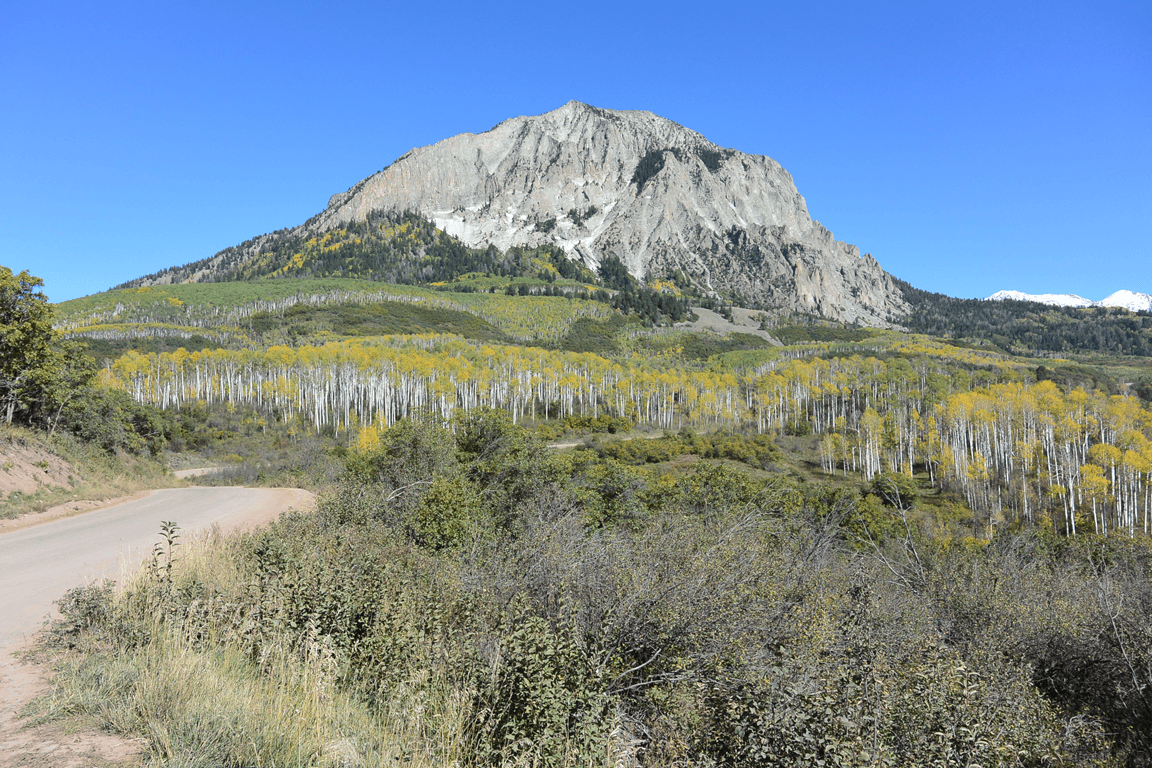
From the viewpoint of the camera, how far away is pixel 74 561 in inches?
357

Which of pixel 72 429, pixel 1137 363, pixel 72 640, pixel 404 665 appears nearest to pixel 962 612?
pixel 404 665

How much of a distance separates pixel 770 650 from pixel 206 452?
47.0 metres

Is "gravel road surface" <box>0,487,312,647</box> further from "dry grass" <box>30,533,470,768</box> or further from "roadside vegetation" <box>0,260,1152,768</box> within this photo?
"dry grass" <box>30,533,470,768</box>

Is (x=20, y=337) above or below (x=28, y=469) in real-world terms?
above

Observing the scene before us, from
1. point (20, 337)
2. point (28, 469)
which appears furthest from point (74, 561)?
point (20, 337)

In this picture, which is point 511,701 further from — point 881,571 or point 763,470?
point 763,470

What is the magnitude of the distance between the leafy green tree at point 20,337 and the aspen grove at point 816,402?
23.3 metres

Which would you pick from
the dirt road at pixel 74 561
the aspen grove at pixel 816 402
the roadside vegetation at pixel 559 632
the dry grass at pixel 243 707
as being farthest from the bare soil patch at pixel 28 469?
the aspen grove at pixel 816 402

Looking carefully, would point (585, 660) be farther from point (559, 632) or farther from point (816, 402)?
point (816, 402)

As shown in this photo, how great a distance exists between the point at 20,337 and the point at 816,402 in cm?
9218

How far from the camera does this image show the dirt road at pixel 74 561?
3.95m

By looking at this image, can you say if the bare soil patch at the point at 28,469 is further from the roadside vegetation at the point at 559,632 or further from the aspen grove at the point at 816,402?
the aspen grove at the point at 816,402

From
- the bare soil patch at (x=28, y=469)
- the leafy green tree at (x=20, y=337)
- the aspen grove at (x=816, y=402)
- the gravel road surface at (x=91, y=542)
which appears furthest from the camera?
the aspen grove at (x=816, y=402)

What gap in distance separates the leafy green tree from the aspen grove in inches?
917
